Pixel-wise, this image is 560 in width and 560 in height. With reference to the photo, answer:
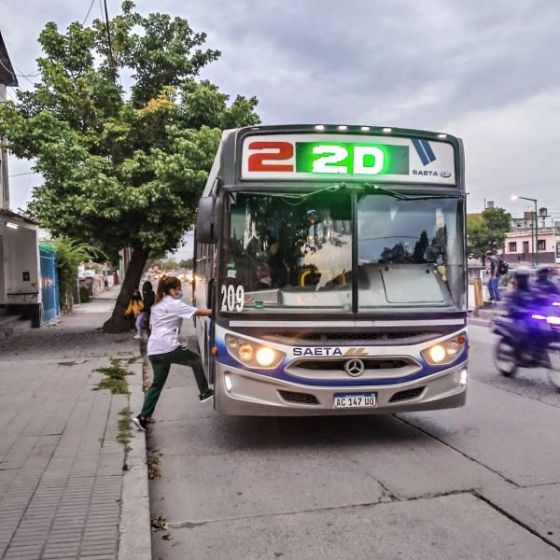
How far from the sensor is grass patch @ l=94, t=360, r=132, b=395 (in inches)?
344

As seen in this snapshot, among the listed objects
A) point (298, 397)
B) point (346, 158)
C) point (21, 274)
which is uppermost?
point (346, 158)

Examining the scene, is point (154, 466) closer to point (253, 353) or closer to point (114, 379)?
point (253, 353)

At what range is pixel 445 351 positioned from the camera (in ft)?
19.4

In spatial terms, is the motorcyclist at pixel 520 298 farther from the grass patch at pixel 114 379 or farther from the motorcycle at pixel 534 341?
the grass patch at pixel 114 379

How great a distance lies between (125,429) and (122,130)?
9.47 meters

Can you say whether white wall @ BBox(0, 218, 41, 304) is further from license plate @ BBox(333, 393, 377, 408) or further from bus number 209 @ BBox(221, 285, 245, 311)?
license plate @ BBox(333, 393, 377, 408)

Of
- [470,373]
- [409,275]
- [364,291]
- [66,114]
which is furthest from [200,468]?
[66,114]

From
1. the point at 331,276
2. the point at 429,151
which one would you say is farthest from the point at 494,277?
the point at 331,276

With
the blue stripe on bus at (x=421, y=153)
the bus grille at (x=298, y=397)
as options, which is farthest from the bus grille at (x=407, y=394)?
the blue stripe on bus at (x=421, y=153)

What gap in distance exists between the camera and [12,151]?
47.7 ft

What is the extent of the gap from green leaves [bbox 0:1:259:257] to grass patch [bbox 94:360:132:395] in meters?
4.10

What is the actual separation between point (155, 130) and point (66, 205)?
3.01 m

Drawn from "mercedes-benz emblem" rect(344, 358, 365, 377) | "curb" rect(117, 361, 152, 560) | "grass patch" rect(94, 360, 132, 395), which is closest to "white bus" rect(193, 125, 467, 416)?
"mercedes-benz emblem" rect(344, 358, 365, 377)

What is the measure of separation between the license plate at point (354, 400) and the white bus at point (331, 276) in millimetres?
11
